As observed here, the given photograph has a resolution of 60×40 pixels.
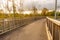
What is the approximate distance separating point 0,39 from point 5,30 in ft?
13.1

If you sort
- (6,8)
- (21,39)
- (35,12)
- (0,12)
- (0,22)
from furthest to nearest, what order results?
(35,12) → (6,8) → (0,12) → (0,22) → (21,39)

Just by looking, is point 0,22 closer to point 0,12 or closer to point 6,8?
point 0,12

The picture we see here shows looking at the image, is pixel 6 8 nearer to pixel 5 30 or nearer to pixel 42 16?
pixel 5 30

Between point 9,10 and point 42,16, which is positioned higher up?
point 9,10

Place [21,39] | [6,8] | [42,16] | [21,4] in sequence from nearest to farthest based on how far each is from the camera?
1. [21,39]
2. [6,8]
3. [21,4]
4. [42,16]

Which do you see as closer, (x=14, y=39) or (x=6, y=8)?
(x=14, y=39)

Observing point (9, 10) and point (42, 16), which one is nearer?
point (9, 10)

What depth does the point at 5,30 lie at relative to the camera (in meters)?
16.1

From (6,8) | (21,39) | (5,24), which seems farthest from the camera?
(6,8)

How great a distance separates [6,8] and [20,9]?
26.1 feet

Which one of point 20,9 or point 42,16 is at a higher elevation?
point 20,9

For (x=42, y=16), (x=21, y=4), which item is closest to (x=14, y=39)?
(x=21, y=4)

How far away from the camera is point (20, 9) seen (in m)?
37.3

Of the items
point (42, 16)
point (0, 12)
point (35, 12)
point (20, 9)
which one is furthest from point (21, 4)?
point (42, 16)
